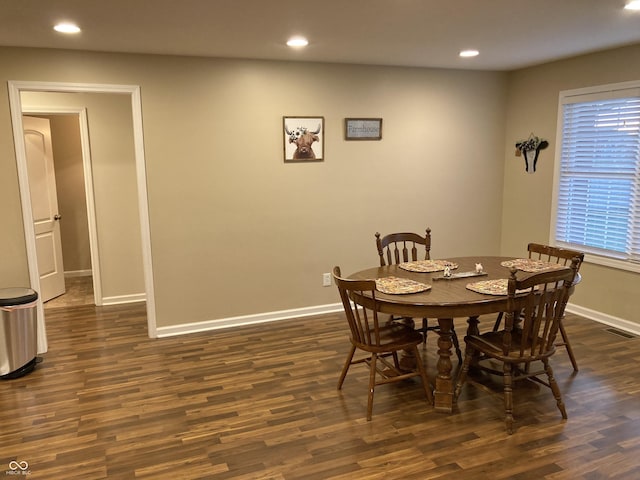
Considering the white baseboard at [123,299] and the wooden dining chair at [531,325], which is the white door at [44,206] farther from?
the wooden dining chair at [531,325]

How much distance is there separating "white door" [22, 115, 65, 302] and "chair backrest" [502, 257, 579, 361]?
4.56 m

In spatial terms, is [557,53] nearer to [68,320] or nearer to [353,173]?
[353,173]

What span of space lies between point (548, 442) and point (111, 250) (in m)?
4.52

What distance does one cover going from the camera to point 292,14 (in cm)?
288

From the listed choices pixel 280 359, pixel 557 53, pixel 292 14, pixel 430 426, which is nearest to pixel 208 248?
pixel 280 359

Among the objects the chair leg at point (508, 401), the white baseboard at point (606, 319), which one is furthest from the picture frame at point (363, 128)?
the chair leg at point (508, 401)

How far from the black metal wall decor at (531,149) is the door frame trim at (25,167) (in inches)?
149

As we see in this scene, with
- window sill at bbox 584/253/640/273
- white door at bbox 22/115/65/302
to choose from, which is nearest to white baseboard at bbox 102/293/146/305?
white door at bbox 22/115/65/302

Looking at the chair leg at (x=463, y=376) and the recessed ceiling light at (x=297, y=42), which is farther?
the recessed ceiling light at (x=297, y=42)

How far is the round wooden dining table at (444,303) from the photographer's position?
2.69 meters

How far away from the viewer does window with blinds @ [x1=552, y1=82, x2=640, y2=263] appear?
415 cm

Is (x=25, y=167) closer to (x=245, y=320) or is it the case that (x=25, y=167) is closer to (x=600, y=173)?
(x=245, y=320)

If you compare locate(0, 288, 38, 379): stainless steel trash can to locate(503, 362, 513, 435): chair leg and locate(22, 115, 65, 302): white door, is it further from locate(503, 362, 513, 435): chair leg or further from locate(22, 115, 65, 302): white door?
locate(503, 362, 513, 435): chair leg

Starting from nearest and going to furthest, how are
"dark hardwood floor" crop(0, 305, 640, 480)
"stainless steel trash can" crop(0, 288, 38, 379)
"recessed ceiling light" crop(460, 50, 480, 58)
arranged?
"dark hardwood floor" crop(0, 305, 640, 480) → "stainless steel trash can" crop(0, 288, 38, 379) → "recessed ceiling light" crop(460, 50, 480, 58)
